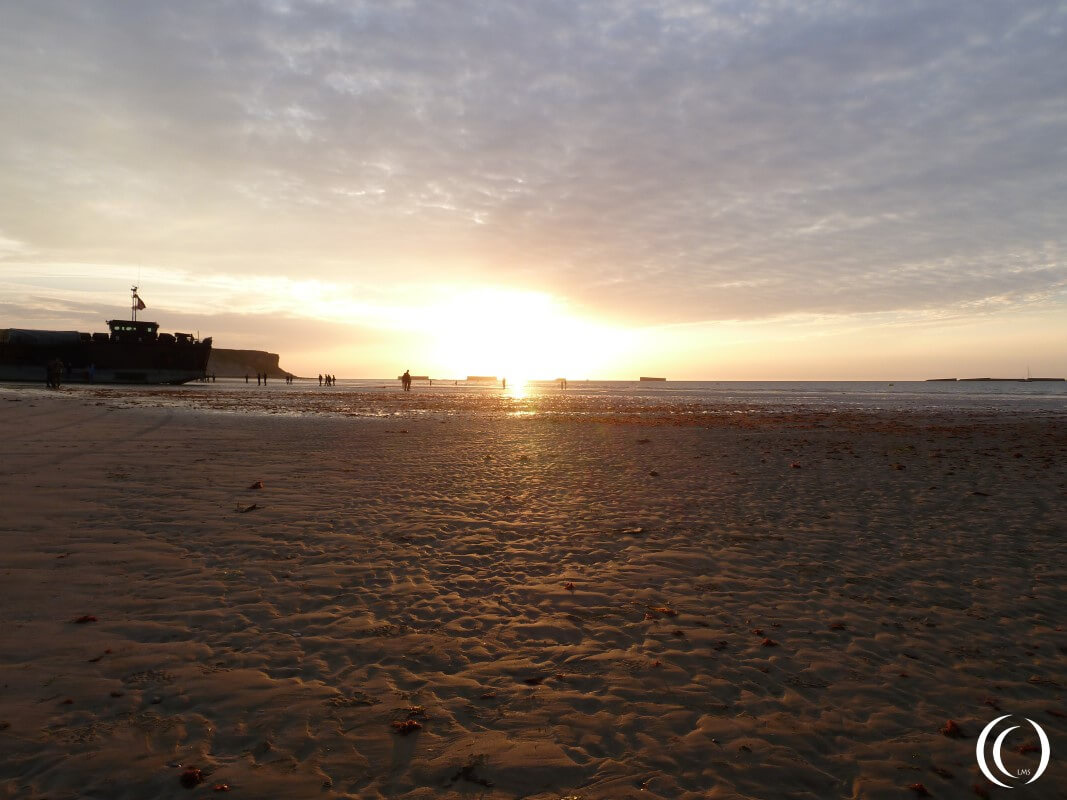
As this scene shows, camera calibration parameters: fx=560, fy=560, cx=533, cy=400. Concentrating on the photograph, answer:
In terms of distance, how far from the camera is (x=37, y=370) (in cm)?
6388

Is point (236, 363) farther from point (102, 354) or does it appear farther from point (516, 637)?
point (516, 637)

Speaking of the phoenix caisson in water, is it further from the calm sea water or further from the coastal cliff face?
the coastal cliff face

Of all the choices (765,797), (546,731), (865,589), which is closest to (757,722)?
(765,797)

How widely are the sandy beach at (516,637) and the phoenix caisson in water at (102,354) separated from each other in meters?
64.8

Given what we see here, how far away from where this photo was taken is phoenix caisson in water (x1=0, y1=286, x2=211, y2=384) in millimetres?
63562

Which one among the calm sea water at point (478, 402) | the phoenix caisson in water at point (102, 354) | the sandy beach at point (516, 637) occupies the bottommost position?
the sandy beach at point (516, 637)

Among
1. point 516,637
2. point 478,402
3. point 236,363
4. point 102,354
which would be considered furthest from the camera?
point 236,363

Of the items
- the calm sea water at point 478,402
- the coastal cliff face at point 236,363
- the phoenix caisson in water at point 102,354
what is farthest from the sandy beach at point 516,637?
the coastal cliff face at point 236,363

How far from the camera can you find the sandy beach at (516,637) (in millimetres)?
3953

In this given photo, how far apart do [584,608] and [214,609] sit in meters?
4.17

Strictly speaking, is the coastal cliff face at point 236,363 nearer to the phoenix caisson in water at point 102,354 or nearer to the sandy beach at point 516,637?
the phoenix caisson in water at point 102,354

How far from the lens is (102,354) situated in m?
65.4

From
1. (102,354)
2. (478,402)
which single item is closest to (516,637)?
(478,402)

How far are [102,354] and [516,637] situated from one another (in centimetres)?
7827
